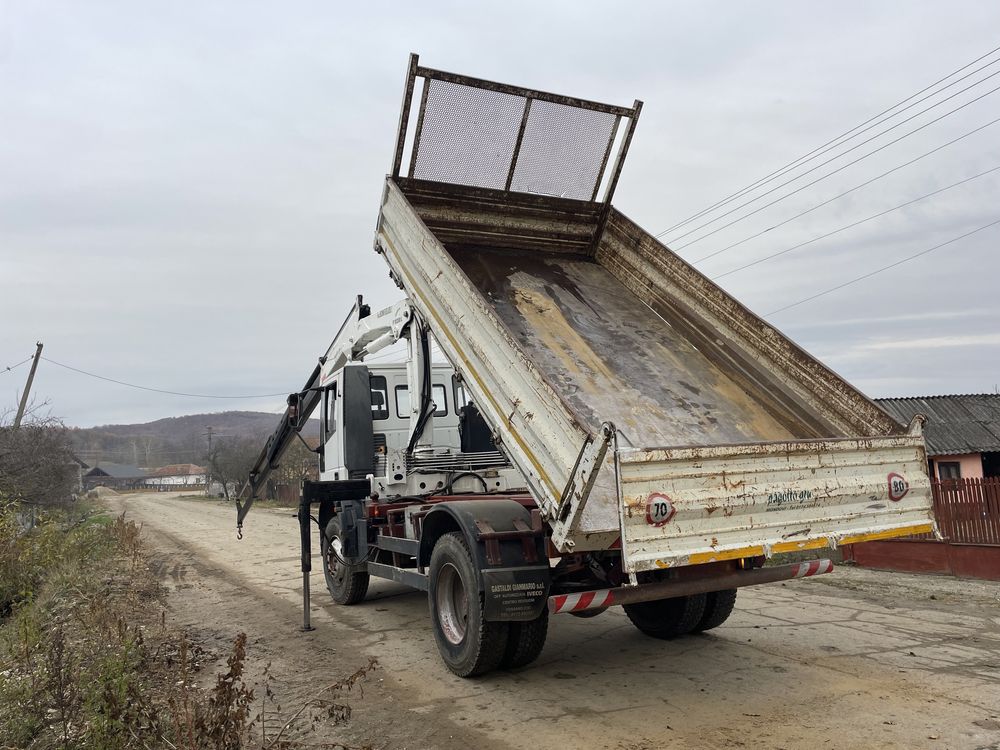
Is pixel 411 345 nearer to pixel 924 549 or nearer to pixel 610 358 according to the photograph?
pixel 610 358

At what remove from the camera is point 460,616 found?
5.84 meters

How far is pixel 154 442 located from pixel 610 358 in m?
180

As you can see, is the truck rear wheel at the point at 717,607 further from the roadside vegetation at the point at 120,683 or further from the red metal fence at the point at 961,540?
the red metal fence at the point at 961,540

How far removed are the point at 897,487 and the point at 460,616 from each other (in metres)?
3.30

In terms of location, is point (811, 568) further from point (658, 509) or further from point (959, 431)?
point (959, 431)

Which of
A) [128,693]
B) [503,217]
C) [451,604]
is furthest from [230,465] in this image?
[128,693]

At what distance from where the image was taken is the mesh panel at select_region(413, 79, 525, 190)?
675 cm

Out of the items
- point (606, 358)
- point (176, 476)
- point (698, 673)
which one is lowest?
point (698, 673)

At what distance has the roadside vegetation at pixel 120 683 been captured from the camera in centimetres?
397

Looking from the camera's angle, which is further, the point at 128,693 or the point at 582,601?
the point at 582,601

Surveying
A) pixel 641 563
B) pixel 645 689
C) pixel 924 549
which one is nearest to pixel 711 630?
pixel 645 689

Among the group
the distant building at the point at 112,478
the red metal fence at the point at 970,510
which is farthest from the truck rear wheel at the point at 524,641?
the distant building at the point at 112,478

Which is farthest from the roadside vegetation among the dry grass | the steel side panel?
→ the steel side panel

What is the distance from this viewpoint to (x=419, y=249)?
6125mm
